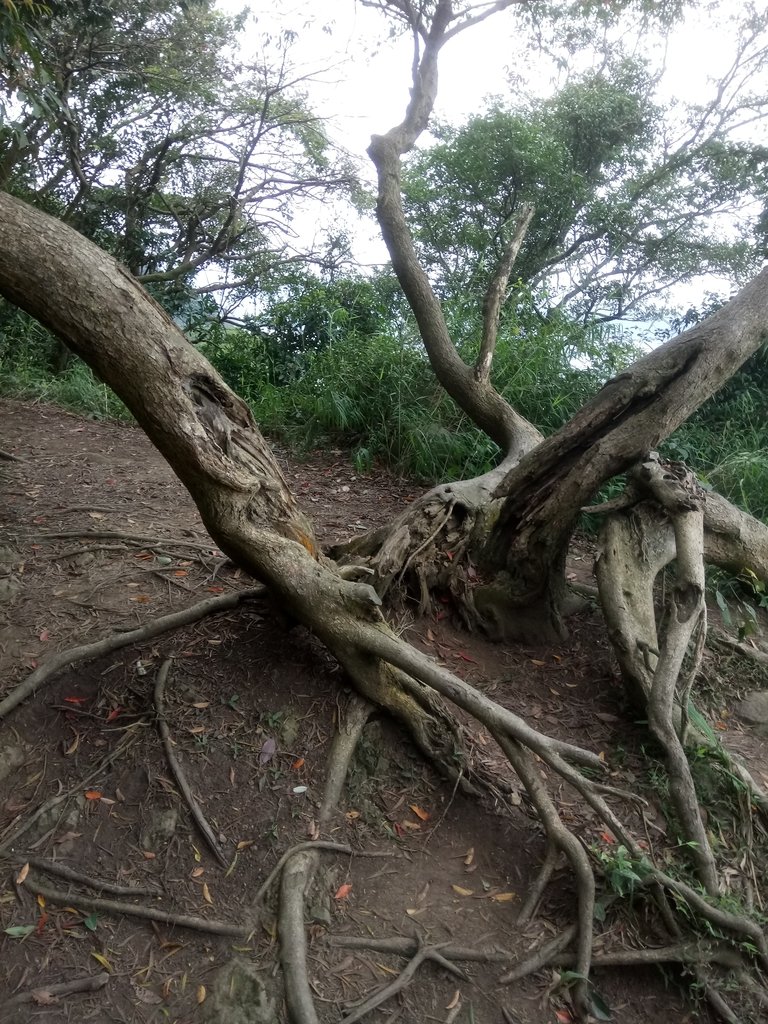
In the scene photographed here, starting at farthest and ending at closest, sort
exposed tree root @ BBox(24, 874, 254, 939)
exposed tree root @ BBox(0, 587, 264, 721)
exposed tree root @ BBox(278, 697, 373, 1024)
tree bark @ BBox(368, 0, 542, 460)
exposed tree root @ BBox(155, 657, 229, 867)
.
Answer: tree bark @ BBox(368, 0, 542, 460)
exposed tree root @ BBox(0, 587, 264, 721)
exposed tree root @ BBox(155, 657, 229, 867)
exposed tree root @ BBox(24, 874, 254, 939)
exposed tree root @ BBox(278, 697, 373, 1024)

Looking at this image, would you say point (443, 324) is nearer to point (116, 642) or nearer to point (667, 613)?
point (667, 613)

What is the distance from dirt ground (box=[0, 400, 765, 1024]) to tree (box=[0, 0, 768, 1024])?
13 cm

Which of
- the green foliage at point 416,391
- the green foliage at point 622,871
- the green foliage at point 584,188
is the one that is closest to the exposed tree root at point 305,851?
the green foliage at point 622,871

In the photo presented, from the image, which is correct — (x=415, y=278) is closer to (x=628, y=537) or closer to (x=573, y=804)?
(x=628, y=537)

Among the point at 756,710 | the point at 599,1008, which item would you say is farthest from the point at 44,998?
the point at 756,710

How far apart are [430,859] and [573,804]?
25.2 inches

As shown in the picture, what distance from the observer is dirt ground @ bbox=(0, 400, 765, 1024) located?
2477mm

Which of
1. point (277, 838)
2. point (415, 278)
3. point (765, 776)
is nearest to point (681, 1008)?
point (765, 776)

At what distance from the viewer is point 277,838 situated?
2.83 m

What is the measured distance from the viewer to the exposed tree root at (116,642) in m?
3.23

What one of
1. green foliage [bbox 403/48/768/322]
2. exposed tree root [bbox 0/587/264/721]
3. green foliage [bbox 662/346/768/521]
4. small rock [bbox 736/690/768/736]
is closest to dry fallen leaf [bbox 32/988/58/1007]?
exposed tree root [bbox 0/587/264/721]

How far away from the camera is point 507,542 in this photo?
412 centimetres

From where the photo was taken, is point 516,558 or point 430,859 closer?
point 430,859

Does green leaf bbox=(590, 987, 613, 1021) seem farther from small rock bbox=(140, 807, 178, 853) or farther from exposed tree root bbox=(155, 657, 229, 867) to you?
small rock bbox=(140, 807, 178, 853)
